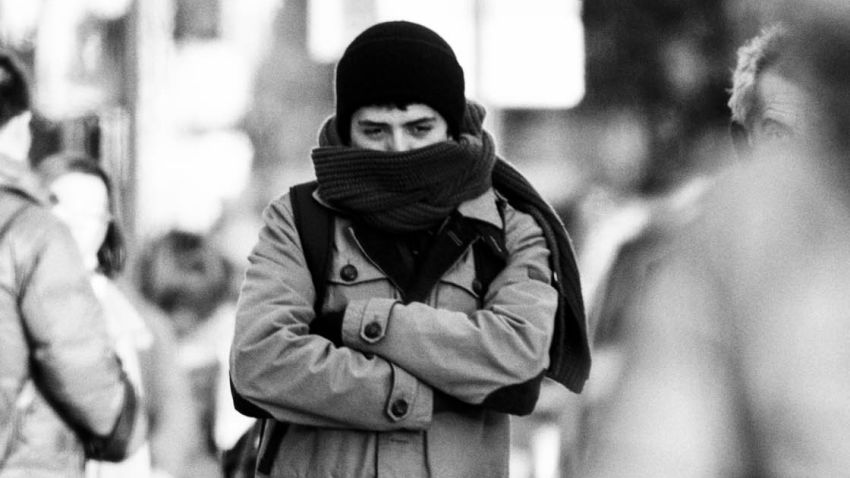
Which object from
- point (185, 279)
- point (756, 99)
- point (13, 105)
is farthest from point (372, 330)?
point (185, 279)

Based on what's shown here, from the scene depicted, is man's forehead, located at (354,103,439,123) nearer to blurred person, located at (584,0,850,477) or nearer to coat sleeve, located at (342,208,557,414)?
coat sleeve, located at (342,208,557,414)

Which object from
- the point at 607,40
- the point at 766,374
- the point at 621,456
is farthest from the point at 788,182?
the point at 607,40

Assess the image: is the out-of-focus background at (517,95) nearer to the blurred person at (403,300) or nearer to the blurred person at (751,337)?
the blurred person at (751,337)

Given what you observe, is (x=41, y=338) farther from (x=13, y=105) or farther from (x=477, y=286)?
(x=477, y=286)

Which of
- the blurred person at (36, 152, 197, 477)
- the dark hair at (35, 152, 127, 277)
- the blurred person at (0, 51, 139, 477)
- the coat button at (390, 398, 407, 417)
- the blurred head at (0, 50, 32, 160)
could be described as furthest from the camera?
the dark hair at (35, 152, 127, 277)

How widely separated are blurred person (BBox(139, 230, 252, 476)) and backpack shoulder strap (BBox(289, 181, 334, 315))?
3.72 m

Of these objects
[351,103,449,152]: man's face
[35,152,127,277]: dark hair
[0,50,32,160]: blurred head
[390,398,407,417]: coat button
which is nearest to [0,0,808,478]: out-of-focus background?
[390,398,407,417]: coat button

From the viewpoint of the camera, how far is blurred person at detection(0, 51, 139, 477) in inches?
188

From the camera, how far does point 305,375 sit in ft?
11.7

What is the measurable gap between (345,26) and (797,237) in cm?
2929

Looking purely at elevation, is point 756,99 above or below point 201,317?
above

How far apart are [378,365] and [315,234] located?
0.31 meters

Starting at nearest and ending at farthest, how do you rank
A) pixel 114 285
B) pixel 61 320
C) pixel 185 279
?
pixel 61 320, pixel 114 285, pixel 185 279

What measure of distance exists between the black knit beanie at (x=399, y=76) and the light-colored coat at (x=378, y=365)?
314 mm
